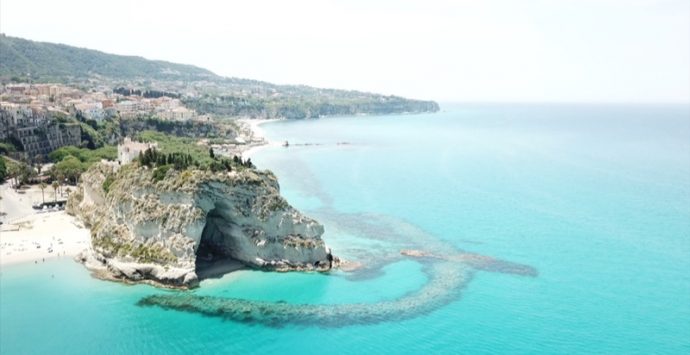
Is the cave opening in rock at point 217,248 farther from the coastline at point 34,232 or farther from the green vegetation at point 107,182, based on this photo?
the green vegetation at point 107,182

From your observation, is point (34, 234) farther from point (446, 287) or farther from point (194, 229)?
point (446, 287)

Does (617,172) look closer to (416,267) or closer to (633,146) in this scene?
(633,146)

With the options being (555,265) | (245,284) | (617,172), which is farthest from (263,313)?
(617,172)

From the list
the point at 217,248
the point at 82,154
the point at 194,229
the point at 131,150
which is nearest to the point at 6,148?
the point at 82,154

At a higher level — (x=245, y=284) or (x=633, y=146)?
(x=633, y=146)

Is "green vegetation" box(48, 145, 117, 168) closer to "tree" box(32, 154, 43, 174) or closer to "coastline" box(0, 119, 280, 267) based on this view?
"tree" box(32, 154, 43, 174)

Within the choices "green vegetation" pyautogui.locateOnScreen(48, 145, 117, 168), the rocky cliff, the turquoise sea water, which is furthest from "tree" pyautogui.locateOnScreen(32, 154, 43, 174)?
the rocky cliff

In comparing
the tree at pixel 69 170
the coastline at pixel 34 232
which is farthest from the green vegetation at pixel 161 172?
the tree at pixel 69 170

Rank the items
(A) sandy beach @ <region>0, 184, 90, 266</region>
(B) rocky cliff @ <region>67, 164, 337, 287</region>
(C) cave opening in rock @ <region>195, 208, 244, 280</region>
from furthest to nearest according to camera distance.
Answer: (A) sandy beach @ <region>0, 184, 90, 266</region> < (C) cave opening in rock @ <region>195, 208, 244, 280</region> < (B) rocky cliff @ <region>67, 164, 337, 287</region>
